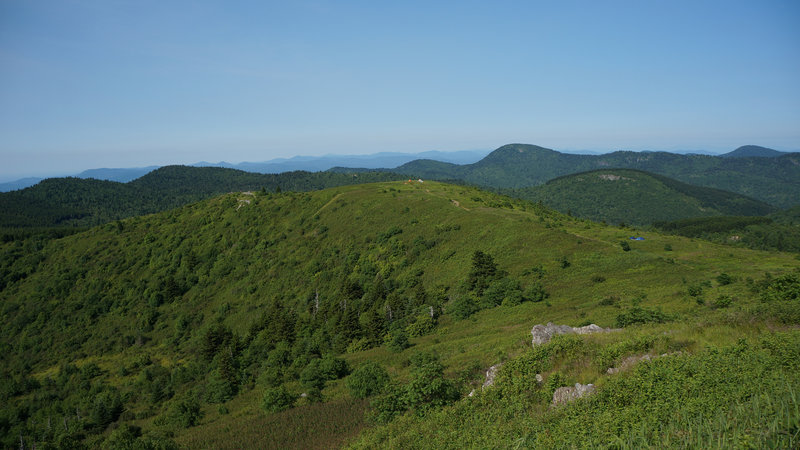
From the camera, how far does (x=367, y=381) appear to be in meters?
22.3

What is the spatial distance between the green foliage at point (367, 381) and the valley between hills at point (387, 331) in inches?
5.2

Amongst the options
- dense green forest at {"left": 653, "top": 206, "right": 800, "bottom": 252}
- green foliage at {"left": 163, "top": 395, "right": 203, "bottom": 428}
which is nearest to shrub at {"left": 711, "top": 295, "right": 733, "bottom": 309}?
green foliage at {"left": 163, "top": 395, "right": 203, "bottom": 428}

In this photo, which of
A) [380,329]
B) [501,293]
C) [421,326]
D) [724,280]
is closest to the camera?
[724,280]

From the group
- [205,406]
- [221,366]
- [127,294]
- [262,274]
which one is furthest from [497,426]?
[127,294]

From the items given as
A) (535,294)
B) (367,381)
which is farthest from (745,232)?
(367,381)

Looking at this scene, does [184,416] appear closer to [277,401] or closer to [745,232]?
[277,401]

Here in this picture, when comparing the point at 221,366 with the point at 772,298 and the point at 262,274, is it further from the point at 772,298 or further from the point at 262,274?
the point at 772,298

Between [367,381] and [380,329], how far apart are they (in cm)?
1859

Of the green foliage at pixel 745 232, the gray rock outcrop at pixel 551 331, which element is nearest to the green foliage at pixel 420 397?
the gray rock outcrop at pixel 551 331

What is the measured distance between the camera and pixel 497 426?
1105 cm

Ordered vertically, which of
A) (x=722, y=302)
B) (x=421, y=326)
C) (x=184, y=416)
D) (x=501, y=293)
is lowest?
(x=184, y=416)

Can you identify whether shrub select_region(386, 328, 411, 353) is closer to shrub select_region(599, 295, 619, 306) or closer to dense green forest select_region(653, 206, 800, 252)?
shrub select_region(599, 295, 619, 306)

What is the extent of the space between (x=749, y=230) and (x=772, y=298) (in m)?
157

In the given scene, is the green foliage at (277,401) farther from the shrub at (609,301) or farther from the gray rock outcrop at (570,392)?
the shrub at (609,301)
